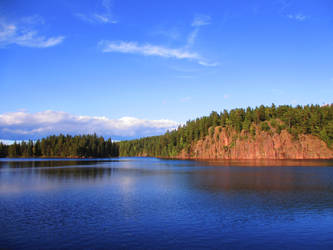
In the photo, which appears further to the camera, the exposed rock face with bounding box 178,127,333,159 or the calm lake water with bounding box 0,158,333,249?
the exposed rock face with bounding box 178,127,333,159

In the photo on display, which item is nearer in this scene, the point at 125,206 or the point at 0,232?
the point at 0,232

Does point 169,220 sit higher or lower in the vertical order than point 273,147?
lower

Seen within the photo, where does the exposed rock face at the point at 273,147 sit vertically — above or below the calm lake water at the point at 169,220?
above

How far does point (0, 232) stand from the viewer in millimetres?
22297

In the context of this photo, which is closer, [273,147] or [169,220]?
[169,220]

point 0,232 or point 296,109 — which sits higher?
point 296,109

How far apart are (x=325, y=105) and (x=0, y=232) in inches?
7923

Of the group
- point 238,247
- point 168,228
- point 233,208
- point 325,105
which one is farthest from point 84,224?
point 325,105

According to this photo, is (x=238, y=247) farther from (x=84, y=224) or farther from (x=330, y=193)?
Answer: (x=330, y=193)

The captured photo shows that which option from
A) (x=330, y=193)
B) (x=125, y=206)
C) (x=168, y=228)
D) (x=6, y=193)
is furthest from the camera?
(x=6, y=193)

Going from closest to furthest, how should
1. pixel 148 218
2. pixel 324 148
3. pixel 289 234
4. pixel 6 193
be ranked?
pixel 289 234
pixel 148 218
pixel 6 193
pixel 324 148

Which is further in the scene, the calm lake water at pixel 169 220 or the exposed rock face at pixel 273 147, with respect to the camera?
the exposed rock face at pixel 273 147

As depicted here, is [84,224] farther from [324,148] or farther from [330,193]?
[324,148]

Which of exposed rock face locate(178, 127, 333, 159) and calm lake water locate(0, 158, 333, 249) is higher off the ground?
exposed rock face locate(178, 127, 333, 159)
